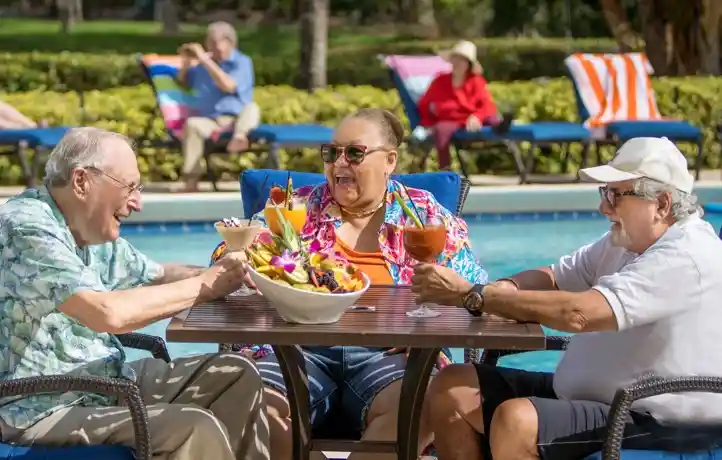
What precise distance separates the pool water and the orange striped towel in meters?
2.30

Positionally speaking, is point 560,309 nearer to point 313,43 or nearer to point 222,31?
point 222,31

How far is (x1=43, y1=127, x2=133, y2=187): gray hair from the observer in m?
3.31

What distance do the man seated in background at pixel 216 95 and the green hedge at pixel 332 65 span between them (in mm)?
8550

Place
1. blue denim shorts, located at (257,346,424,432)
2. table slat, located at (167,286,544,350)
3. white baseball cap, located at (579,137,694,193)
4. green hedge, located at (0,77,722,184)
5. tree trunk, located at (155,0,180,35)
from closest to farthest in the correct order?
table slat, located at (167,286,544,350)
white baseball cap, located at (579,137,694,193)
blue denim shorts, located at (257,346,424,432)
green hedge, located at (0,77,722,184)
tree trunk, located at (155,0,180,35)

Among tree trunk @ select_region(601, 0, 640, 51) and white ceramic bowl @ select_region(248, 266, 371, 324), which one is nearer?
white ceramic bowl @ select_region(248, 266, 371, 324)

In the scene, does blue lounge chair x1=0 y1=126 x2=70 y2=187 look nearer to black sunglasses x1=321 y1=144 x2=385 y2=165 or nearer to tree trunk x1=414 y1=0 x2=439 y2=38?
black sunglasses x1=321 y1=144 x2=385 y2=165

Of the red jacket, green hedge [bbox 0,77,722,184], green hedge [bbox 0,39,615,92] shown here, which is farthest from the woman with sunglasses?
green hedge [bbox 0,39,615,92]

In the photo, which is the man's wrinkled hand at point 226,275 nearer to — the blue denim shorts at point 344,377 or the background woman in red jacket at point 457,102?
the blue denim shorts at point 344,377

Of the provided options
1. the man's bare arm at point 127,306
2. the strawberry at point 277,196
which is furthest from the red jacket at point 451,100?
the man's bare arm at point 127,306

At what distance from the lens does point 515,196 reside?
407 inches

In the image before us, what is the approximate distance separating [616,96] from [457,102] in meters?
2.10

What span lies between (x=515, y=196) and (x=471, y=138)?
109 cm

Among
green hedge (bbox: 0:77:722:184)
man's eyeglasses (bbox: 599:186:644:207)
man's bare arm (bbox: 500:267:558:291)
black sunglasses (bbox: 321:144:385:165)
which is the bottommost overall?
green hedge (bbox: 0:77:722:184)

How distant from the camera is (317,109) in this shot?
1260 centimetres
